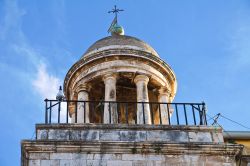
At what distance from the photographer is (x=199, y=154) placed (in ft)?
43.9

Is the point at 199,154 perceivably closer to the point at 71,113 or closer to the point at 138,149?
the point at 138,149

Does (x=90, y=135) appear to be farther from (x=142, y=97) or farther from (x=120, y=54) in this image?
(x=120, y=54)

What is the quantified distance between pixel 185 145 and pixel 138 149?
108 cm

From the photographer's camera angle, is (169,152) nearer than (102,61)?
Yes

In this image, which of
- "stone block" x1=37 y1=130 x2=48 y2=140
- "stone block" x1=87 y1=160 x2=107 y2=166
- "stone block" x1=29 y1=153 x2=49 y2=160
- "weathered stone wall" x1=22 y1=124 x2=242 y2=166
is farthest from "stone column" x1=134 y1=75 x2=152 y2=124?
"stone block" x1=29 y1=153 x2=49 y2=160

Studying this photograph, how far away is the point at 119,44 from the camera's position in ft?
57.8

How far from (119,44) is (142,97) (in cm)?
223

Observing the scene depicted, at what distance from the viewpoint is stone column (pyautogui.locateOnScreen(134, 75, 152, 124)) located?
15.6m

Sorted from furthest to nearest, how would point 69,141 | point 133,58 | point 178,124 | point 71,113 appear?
1. point 71,113
2. point 133,58
3. point 178,124
4. point 69,141

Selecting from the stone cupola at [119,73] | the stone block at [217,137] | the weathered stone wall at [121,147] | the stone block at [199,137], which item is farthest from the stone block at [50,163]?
the stone block at [217,137]

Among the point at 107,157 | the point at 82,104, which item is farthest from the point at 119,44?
the point at 107,157

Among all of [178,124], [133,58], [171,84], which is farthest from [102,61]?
[178,124]

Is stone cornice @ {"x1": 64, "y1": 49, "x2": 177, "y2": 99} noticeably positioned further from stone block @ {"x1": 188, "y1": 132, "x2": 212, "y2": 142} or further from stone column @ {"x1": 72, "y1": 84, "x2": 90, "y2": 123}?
stone block @ {"x1": 188, "y1": 132, "x2": 212, "y2": 142}

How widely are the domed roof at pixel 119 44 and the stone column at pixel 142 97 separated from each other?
108cm
